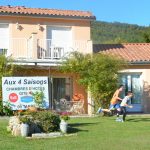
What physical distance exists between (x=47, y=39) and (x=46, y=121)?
41.0 ft

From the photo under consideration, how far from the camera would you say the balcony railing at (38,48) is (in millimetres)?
26494

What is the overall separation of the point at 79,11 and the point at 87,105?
6.34 m

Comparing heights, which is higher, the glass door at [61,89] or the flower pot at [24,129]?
the glass door at [61,89]

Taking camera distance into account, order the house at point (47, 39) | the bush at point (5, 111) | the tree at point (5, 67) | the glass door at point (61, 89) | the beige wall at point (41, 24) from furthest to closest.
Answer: the glass door at point (61, 89) → the beige wall at point (41, 24) → the house at point (47, 39) → the tree at point (5, 67) → the bush at point (5, 111)

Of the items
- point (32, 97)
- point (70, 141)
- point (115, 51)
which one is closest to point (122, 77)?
point (115, 51)

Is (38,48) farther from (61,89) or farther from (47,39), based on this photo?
(61,89)

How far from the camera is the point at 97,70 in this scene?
25.3m

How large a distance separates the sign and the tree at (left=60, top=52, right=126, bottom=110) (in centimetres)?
674

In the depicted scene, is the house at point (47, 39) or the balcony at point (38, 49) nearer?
the balcony at point (38, 49)

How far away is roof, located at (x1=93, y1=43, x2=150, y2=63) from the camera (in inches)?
1117

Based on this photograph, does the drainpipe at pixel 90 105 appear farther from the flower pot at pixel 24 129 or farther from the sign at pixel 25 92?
the flower pot at pixel 24 129

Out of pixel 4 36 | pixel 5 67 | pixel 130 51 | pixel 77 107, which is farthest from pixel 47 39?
pixel 130 51

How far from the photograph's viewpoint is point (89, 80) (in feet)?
83.5

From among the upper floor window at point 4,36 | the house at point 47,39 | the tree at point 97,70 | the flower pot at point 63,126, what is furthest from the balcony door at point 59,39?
the flower pot at point 63,126
